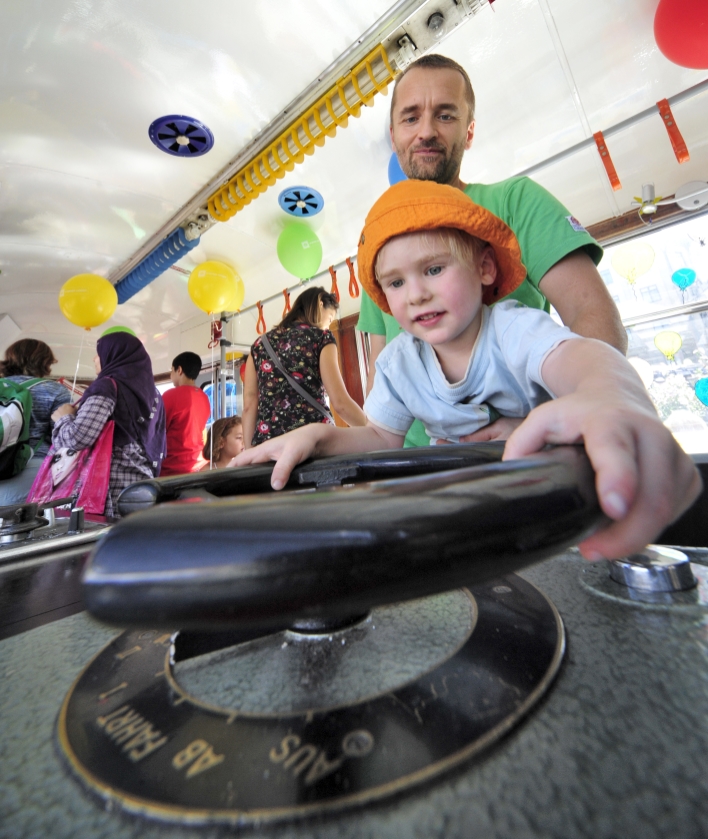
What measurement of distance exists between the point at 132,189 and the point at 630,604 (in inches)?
128

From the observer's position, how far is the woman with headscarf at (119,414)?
156cm

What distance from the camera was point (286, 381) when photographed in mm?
1732

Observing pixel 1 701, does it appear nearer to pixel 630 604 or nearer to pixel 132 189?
pixel 630 604

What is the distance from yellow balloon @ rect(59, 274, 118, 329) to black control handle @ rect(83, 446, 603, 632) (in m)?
3.74

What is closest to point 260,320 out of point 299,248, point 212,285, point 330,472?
point 212,285

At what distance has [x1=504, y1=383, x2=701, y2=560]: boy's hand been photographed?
176mm

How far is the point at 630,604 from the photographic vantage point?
0.23 meters

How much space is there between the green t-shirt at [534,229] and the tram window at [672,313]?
202 centimetres

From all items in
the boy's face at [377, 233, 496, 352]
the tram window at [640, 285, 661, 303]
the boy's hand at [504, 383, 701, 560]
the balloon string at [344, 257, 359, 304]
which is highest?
the balloon string at [344, 257, 359, 304]

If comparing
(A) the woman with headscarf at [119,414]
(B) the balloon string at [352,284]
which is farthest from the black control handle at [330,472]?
(B) the balloon string at [352,284]

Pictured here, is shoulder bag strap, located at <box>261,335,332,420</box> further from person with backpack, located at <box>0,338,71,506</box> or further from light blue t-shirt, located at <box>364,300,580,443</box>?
person with backpack, located at <box>0,338,71,506</box>

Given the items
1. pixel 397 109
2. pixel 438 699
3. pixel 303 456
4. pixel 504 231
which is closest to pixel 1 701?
pixel 438 699

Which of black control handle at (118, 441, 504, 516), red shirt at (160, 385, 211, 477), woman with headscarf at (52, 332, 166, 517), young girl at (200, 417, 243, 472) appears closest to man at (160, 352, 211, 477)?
red shirt at (160, 385, 211, 477)

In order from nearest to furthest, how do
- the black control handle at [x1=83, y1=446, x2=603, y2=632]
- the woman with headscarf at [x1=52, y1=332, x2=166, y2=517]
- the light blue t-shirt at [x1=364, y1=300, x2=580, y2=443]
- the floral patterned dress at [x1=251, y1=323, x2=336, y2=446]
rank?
1. the black control handle at [x1=83, y1=446, x2=603, y2=632]
2. the light blue t-shirt at [x1=364, y1=300, x2=580, y2=443]
3. the woman with headscarf at [x1=52, y1=332, x2=166, y2=517]
4. the floral patterned dress at [x1=251, y1=323, x2=336, y2=446]
